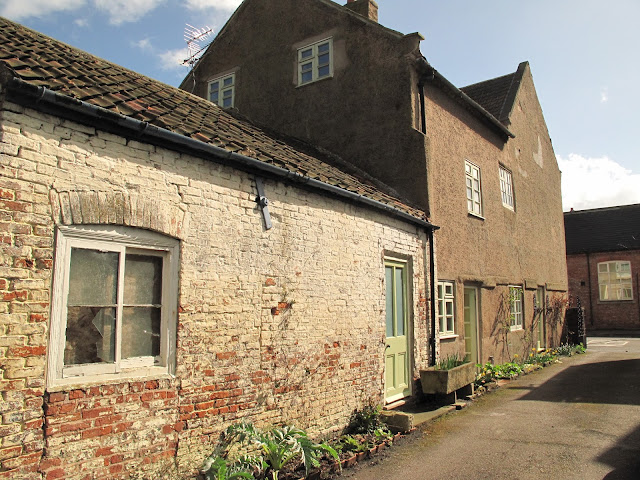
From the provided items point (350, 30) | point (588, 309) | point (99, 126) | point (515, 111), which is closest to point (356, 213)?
point (99, 126)

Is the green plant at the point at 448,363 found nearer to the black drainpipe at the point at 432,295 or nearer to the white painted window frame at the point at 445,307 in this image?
the black drainpipe at the point at 432,295

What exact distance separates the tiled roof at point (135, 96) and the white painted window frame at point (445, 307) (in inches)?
98.3

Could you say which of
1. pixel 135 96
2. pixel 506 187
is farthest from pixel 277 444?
pixel 506 187

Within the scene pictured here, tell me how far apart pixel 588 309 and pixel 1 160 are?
3252 cm

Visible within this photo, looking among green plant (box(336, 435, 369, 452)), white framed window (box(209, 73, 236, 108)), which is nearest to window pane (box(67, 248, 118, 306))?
green plant (box(336, 435, 369, 452))

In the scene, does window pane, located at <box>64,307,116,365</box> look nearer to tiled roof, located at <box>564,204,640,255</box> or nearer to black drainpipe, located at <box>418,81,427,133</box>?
black drainpipe, located at <box>418,81,427,133</box>

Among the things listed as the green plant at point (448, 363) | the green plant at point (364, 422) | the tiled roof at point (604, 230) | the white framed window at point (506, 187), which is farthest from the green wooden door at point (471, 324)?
the tiled roof at point (604, 230)

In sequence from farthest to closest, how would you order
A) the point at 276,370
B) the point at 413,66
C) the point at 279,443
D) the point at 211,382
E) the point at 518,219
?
1. the point at 518,219
2. the point at 413,66
3. the point at 276,370
4. the point at 279,443
5. the point at 211,382

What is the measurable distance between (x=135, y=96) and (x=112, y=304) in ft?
9.15

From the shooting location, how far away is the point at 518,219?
1563cm

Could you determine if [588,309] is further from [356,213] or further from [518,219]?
[356,213]

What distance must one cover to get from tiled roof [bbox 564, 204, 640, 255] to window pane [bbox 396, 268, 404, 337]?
2565 centimetres

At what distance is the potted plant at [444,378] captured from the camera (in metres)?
9.30

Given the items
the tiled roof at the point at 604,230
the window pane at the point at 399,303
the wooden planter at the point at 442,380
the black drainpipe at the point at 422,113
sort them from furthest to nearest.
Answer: the tiled roof at the point at 604,230, the black drainpipe at the point at 422,113, the window pane at the point at 399,303, the wooden planter at the point at 442,380
